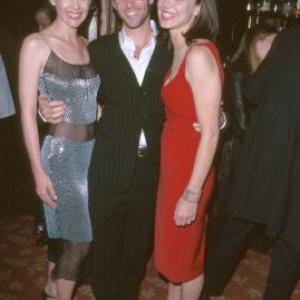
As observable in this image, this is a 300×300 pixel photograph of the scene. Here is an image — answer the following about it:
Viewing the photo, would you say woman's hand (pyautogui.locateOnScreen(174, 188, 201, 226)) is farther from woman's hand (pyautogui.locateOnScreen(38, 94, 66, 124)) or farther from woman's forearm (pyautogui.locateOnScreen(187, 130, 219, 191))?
woman's hand (pyautogui.locateOnScreen(38, 94, 66, 124))

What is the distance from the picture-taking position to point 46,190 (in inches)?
77.1

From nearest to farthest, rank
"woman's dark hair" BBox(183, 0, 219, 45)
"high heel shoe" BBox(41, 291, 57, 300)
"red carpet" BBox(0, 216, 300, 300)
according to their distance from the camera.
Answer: "woman's dark hair" BBox(183, 0, 219, 45) → "high heel shoe" BBox(41, 291, 57, 300) → "red carpet" BBox(0, 216, 300, 300)

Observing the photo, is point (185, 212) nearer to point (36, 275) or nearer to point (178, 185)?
point (178, 185)

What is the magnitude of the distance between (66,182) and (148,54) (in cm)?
69

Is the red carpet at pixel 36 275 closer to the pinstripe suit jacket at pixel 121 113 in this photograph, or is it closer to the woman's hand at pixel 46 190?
the woman's hand at pixel 46 190

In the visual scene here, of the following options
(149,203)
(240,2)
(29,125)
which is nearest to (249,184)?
(149,203)

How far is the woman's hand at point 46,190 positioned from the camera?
1.94 metres

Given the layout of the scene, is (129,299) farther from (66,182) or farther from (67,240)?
(66,182)

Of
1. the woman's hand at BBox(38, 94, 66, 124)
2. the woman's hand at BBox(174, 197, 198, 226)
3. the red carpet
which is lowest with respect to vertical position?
the red carpet

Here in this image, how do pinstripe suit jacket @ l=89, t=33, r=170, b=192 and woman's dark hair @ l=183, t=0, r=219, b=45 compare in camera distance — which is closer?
woman's dark hair @ l=183, t=0, r=219, b=45

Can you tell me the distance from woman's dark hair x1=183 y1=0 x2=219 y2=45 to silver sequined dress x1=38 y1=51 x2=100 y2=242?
1.53ft

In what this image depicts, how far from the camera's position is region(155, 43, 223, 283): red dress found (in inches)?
70.1

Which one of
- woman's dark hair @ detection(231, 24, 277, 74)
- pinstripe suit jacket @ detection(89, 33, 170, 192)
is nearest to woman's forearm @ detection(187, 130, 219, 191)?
pinstripe suit jacket @ detection(89, 33, 170, 192)

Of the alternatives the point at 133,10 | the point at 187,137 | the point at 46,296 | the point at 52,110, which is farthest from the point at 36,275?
the point at 133,10
